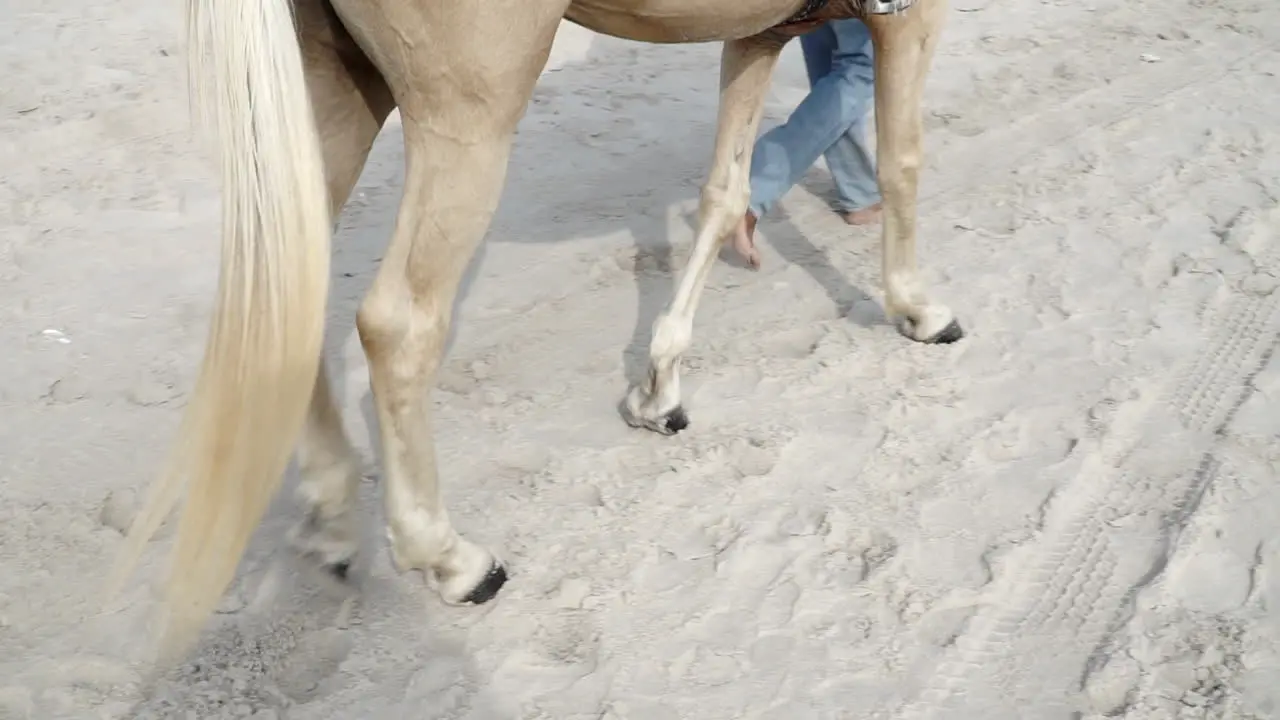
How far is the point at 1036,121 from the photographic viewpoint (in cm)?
484

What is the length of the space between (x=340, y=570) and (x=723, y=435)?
1.06 meters

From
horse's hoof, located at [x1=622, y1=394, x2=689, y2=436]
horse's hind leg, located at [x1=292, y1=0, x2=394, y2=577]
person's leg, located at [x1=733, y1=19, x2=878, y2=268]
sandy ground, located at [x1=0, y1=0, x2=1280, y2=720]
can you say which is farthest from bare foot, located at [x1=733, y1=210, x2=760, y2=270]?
horse's hind leg, located at [x1=292, y1=0, x2=394, y2=577]

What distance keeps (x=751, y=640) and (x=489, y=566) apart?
1.86ft

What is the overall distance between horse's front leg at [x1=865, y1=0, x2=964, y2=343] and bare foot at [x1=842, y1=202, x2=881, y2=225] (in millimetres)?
838

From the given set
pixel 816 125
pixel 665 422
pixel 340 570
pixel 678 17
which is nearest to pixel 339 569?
pixel 340 570

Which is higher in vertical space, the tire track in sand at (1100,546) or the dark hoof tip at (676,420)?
the tire track in sand at (1100,546)

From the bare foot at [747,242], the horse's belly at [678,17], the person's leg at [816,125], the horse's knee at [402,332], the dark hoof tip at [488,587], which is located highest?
the horse's belly at [678,17]

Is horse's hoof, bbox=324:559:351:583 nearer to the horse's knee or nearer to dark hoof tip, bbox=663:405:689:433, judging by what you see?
the horse's knee

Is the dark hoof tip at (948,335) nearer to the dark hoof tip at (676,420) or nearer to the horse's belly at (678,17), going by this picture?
the dark hoof tip at (676,420)

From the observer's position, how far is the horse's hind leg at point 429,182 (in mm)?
1873

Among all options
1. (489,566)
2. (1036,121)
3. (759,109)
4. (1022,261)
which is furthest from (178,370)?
(1036,121)

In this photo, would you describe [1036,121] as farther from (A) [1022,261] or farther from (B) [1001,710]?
(B) [1001,710]

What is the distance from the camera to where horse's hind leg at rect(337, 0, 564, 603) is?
1873 mm

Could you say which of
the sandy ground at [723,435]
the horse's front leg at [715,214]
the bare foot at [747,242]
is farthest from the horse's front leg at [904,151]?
the bare foot at [747,242]
